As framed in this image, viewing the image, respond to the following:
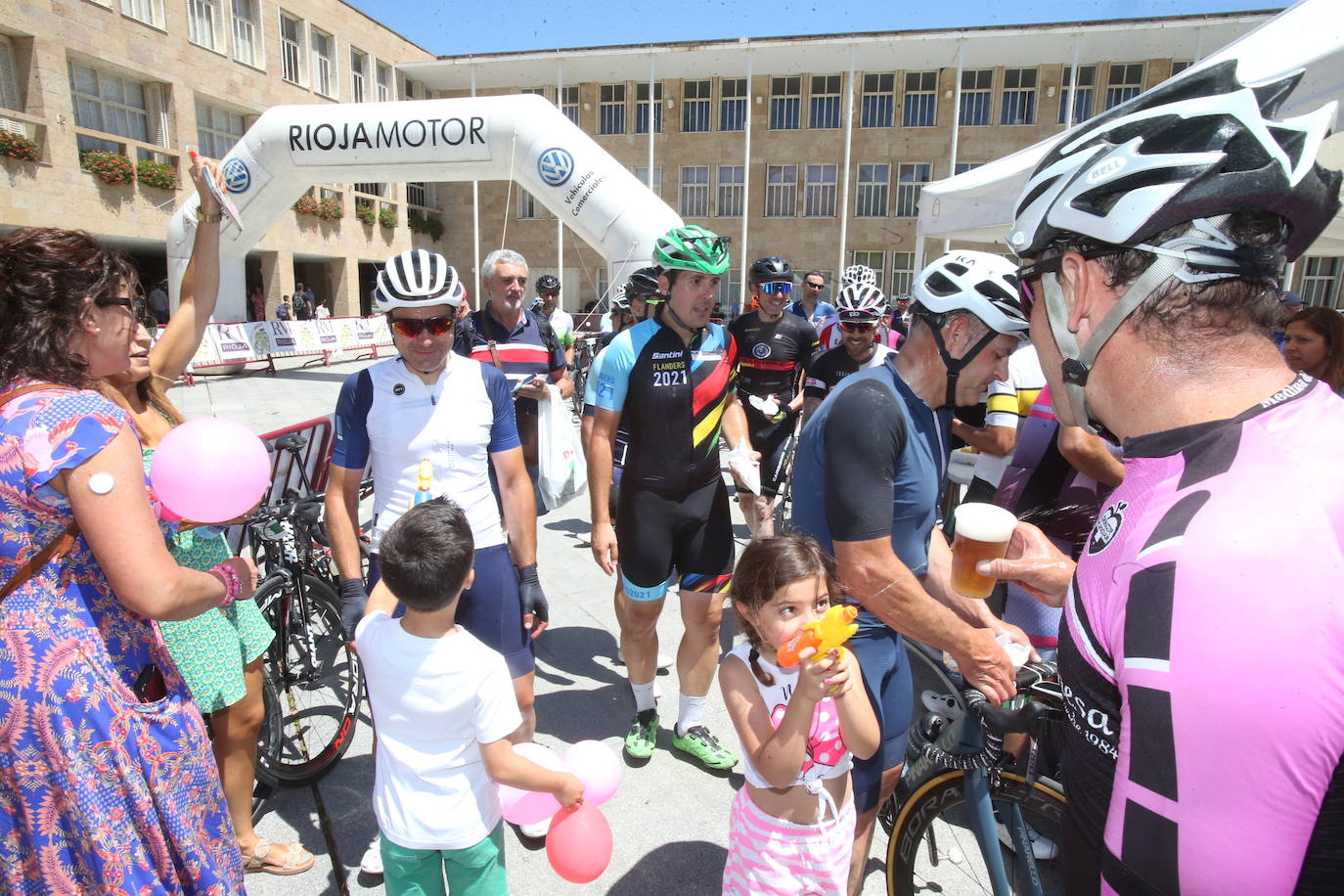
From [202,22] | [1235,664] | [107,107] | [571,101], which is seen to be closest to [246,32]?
[202,22]

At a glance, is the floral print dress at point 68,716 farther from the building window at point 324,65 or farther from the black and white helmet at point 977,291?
the building window at point 324,65

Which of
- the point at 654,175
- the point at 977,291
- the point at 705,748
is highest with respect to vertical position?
the point at 654,175

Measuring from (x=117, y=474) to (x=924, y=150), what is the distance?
33.6 meters

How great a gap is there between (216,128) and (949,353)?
99.1 ft

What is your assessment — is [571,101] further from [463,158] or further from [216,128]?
[463,158]

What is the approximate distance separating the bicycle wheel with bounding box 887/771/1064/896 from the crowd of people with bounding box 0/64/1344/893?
165 mm

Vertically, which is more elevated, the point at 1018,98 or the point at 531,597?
the point at 1018,98

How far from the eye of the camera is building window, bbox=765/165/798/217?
1247 inches

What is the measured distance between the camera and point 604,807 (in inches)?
121

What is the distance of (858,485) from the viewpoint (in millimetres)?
1938

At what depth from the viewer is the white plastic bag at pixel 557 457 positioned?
4156 millimetres

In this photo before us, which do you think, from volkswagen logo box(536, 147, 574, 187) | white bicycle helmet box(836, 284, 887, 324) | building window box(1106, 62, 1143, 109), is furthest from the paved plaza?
building window box(1106, 62, 1143, 109)

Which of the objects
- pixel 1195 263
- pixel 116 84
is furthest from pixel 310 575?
pixel 116 84

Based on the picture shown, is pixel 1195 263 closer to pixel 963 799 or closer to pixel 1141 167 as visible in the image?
pixel 1141 167
